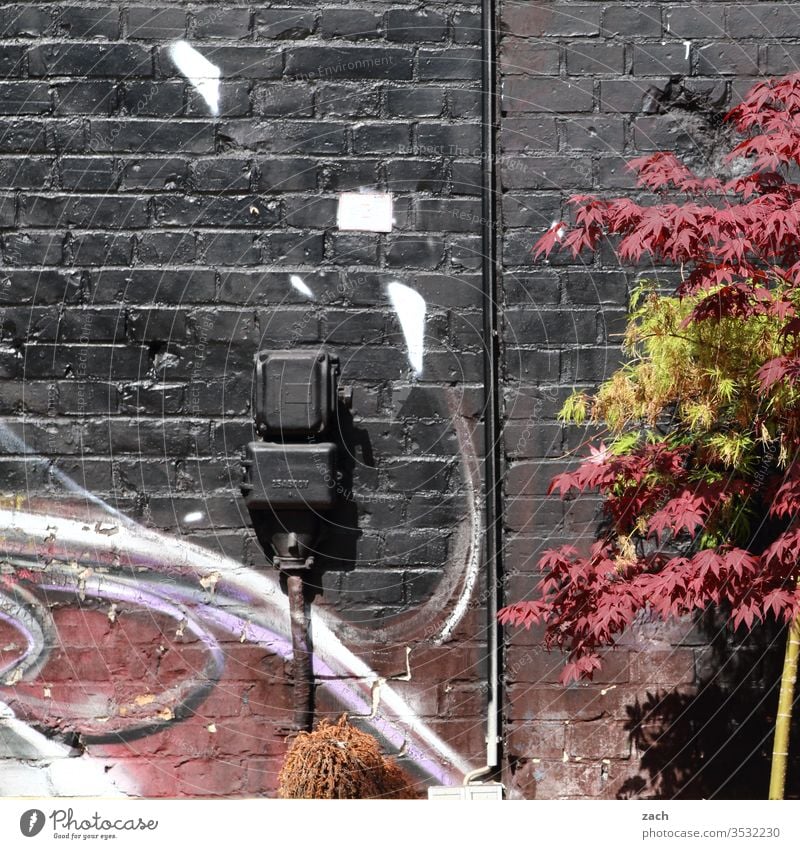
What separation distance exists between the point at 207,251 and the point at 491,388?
1.03 meters

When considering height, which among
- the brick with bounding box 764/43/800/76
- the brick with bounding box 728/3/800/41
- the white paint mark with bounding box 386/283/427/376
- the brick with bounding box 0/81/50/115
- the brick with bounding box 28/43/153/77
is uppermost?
the brick with bounding box 728/3/800/41

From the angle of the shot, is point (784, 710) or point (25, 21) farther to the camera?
point (25, 21)

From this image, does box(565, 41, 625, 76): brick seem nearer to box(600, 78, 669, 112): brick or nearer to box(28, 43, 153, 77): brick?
box(600, 78, 669, 112): brick

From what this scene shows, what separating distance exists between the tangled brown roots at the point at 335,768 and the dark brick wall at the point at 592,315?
0.51 metres

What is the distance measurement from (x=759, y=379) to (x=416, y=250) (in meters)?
1.18

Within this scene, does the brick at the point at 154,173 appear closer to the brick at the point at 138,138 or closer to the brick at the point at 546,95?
the brick at the point at 138,138

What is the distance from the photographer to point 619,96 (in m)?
3.59

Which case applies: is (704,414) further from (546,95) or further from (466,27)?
(466,27)

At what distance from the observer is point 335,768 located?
3215mm

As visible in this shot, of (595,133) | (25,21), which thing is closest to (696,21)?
(595,133)

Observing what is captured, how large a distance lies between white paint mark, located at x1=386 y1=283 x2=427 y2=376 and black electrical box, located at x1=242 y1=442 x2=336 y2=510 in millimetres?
437

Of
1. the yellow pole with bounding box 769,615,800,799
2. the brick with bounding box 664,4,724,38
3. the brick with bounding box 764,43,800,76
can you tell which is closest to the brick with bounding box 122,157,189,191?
the brick with bounding box 664,4,724,38

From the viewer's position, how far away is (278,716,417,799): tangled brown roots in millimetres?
3209

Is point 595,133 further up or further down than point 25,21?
further down
